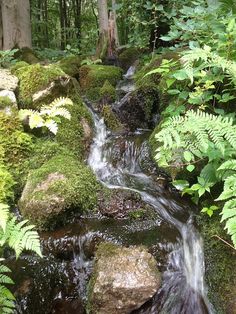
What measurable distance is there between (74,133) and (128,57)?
17.3 ft

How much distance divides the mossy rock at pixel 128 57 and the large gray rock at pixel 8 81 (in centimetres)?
434

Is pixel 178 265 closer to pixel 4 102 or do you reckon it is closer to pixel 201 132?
pixel 201 132

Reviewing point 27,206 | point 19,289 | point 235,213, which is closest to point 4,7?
point 27,206

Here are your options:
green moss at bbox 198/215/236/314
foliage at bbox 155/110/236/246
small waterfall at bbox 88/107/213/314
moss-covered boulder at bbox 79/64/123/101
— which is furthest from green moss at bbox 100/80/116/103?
green moss at bbox 198/215/236/314

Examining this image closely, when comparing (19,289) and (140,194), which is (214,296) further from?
(19,289)

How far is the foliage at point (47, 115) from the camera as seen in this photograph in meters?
4.84

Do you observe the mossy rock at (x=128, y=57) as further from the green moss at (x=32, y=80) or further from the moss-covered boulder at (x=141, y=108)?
the green moss at (x=32, y=80)

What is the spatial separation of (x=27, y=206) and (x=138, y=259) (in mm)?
1535

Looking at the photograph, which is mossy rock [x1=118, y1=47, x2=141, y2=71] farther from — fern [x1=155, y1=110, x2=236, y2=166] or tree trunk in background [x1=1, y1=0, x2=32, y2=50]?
fern [x1=155, y1=110, x2=236, y2=166]

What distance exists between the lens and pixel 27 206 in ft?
13.2

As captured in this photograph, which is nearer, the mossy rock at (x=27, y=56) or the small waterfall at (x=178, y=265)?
the small waterfall at (x=178, y=265)

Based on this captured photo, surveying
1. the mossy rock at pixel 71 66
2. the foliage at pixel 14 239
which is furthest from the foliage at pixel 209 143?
the mossy rock at pixel 71 66

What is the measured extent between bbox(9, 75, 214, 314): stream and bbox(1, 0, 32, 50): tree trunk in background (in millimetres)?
7486

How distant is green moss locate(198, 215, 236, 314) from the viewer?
3102 mm
